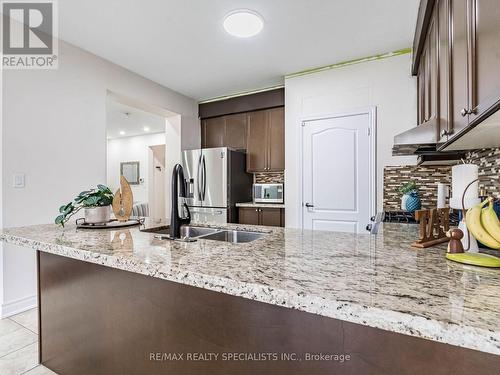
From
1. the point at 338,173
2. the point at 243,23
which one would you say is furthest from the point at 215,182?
the point at 243,23

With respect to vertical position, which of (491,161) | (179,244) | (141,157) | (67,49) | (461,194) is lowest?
(179,244)

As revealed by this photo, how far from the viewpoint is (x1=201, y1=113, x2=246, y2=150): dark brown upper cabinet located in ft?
13.8

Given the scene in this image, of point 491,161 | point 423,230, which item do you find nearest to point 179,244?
point 423,230

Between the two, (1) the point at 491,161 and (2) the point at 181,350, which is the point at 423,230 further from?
(2) the point at 181,350

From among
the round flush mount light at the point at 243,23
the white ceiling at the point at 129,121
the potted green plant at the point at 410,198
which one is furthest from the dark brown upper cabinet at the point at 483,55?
the white ceiling at the point at 129,121

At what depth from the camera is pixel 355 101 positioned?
320 centimetres

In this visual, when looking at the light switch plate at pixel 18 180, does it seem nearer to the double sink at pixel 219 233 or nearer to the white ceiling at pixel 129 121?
the double sink at pixel 219 233

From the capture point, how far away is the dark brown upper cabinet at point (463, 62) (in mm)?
836

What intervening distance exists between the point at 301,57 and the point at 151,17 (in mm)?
1608

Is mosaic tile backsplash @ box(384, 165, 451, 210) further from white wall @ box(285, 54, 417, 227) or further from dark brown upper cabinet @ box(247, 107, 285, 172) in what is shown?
dark brown upper cabinet @ box(247, 107, 285, 172)

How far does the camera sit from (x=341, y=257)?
3.05ft

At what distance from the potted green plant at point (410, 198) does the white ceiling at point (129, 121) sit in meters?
4.12

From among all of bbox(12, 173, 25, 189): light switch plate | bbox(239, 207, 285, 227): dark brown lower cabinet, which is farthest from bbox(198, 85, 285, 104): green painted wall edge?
bbox(12, 173, 25, 189): light switch plate

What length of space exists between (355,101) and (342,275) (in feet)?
9.61
